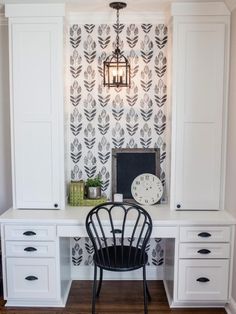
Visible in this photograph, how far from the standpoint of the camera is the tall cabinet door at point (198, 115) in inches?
112

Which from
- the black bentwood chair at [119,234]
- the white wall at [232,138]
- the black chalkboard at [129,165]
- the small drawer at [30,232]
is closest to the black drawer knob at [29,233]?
the small drawer at [30,232]

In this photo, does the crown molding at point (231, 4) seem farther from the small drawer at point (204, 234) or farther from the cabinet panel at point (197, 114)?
the small drawer at point (204, 234)

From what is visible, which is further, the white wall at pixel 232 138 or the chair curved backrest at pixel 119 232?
the white wall at pixel 232 138

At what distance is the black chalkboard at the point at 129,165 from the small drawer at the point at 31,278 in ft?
3.17

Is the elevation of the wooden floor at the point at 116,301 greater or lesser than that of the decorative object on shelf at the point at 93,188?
lesser

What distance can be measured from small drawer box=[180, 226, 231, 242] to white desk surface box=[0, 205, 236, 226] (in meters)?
0.05

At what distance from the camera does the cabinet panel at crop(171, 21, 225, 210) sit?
2.85 m

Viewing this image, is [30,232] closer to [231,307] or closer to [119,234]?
[119,234]

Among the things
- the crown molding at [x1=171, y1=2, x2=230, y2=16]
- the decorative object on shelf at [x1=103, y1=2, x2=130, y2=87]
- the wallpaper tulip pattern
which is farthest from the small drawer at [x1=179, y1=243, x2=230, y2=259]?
the crown molding at [x1=171, y1=2, x2=230, y2=16]

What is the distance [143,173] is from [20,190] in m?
1.15

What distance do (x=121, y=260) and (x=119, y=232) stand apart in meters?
0.22

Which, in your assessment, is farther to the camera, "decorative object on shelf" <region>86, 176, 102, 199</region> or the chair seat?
"decorative object on shelf" <region>86, 176, 102, 199</region>

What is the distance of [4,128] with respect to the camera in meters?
3.32

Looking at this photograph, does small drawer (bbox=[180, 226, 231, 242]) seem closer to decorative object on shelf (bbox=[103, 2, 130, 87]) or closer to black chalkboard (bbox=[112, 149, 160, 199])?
black chalkboard (bbox=[112, 149, 160, 199])
